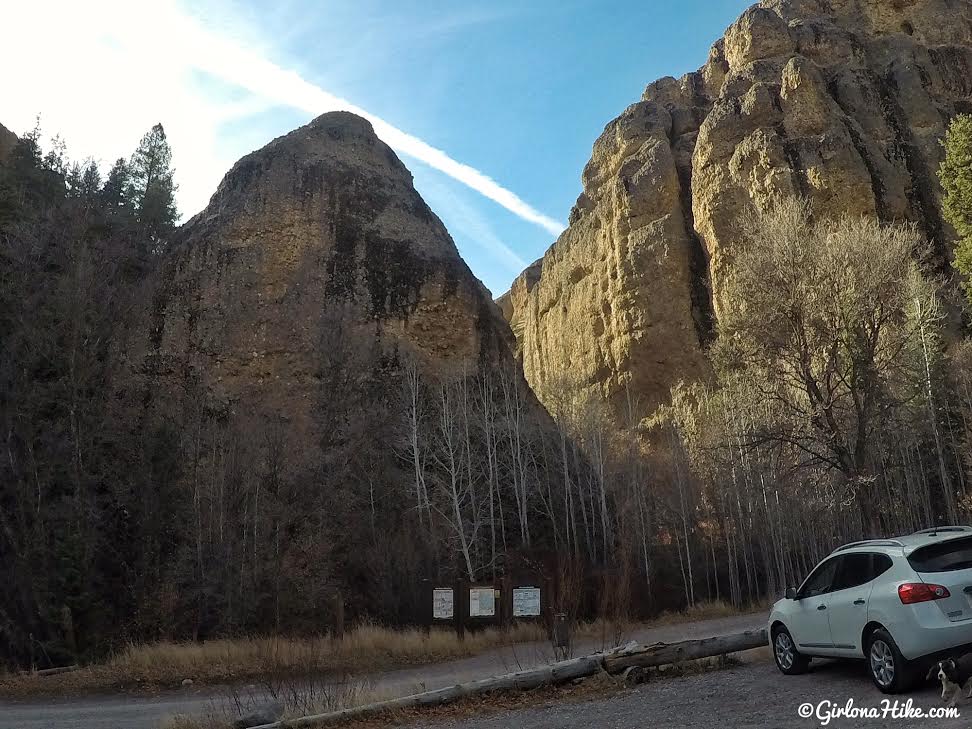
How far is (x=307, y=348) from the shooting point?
36094mm

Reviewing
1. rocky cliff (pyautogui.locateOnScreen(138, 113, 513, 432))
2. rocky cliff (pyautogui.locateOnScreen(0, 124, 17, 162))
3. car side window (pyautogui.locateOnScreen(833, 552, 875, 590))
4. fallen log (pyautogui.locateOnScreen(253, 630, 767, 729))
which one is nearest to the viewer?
car side window (pyautogui.locateOnScreen(833, 552, 875, 590))

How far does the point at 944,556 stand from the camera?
729 centimetres

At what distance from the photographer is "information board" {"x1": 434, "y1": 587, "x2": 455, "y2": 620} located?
64.3ft

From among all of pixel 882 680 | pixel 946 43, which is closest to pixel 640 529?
pixel 882 680

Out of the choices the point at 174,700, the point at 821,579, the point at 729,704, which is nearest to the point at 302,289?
the point at 174,700

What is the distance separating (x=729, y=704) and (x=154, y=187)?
2152 inches

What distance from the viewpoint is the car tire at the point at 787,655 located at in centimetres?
917

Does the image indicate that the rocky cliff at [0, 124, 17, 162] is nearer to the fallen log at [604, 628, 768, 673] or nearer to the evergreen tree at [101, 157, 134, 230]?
the evergreen tree at [101, 157, 134, 230]

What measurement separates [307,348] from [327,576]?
41.8 feet

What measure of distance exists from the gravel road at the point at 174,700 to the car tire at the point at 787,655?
418 cm

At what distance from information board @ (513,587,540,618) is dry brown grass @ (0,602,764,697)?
2.64 feet

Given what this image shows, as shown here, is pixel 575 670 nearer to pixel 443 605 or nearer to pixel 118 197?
pixel 443 605

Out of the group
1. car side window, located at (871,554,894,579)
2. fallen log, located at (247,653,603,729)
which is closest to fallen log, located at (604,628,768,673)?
fallen log, located at (247,653,603,729)

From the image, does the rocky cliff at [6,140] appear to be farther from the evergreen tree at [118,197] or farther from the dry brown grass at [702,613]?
the dry brown grass at [702,613]
